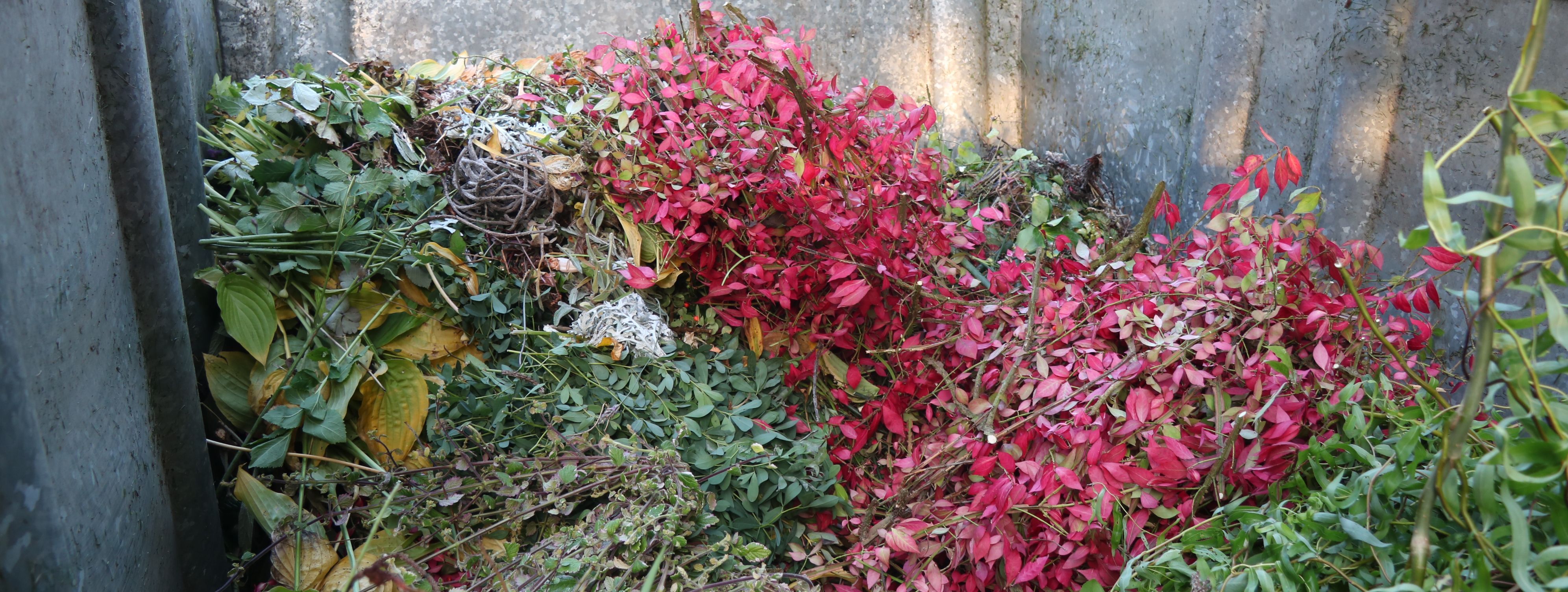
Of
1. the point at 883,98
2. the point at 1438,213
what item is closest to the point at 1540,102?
the point at 1438,213

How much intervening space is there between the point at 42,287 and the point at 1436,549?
1.62 metres

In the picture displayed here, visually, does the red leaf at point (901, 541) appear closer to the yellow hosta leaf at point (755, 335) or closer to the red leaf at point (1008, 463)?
the red leaf at point (1008, 463)

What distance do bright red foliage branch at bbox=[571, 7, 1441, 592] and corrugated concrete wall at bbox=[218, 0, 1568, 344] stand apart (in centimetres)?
18

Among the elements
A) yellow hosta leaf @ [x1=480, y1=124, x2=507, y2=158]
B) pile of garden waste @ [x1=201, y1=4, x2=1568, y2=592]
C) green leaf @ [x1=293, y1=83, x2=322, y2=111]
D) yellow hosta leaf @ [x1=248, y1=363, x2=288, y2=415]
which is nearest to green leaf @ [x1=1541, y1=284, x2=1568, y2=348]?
pile of garden waste @ [x1=201, y1=4, x2=1568, y2=592]

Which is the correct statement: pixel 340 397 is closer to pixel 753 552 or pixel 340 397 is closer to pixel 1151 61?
pixel 753 552

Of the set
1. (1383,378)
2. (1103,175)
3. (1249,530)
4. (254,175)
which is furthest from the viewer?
(1103,175)

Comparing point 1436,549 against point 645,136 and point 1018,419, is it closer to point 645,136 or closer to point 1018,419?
point 1018,419

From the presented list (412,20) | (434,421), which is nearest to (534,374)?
(434,421)

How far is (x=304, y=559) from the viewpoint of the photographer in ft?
4.75

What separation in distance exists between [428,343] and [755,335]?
0.70 m

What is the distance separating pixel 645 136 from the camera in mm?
2102

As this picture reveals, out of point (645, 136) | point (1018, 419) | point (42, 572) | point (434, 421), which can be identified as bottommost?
point (1018, 419)

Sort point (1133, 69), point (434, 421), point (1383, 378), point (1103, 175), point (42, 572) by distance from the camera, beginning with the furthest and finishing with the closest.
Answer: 1. point (1103, 175)
2. point (1133, 69)
3. point (434, 421)
4. point (1383, 378)
5. point (42, 572)

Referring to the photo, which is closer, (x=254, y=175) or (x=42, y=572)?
(x=42, y=572)
